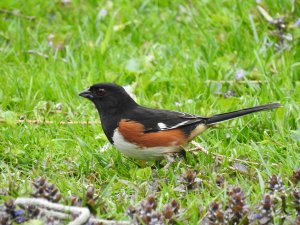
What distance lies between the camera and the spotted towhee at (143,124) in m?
5.76

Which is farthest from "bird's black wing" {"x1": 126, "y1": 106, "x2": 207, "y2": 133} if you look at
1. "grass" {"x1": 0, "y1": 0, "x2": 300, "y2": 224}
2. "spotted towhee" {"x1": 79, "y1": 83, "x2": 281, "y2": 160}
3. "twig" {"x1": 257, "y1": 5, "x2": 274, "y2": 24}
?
"twig" {"x1": 257, "y1": 5, "x2": 274, "y2": 24}

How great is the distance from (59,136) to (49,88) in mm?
910

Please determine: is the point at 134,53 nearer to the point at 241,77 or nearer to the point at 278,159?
the point at 241,77

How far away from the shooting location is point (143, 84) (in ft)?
23.9

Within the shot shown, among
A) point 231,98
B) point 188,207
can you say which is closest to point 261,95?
point 231,98

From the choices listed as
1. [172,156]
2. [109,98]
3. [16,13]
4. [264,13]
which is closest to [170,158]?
[172,156]

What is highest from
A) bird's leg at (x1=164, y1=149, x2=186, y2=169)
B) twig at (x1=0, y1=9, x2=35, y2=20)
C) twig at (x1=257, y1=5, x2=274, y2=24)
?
twig at (x1=257, y1=5, x2=274, y2=24)

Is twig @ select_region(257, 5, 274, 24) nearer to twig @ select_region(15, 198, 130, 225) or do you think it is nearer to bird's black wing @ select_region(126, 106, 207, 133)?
bird's black wing @ select_region(126, 106, 207, 133)

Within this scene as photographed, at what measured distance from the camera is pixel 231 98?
6.82 m

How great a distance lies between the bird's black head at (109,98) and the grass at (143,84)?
0.98 ft

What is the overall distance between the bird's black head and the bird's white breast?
31 centimetres

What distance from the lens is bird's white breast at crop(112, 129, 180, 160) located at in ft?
18.8

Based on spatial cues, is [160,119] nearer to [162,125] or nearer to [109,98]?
[162,125]

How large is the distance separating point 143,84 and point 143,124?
1.48 metres
